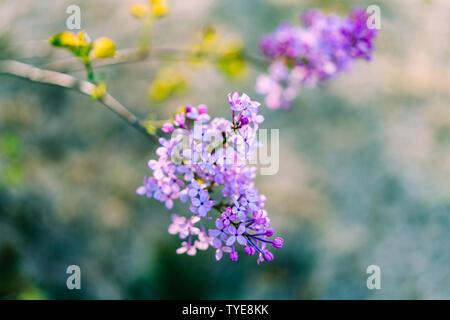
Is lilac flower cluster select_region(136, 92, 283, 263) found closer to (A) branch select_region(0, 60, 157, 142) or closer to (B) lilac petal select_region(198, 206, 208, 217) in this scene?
(B) lilac petal select_region(198, 206, 208, 217)

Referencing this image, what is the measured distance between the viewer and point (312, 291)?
8.75 ft

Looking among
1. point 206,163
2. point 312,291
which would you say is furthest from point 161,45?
point 206,163

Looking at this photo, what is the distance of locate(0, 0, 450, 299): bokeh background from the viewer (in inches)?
107

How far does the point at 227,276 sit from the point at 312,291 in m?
0.60

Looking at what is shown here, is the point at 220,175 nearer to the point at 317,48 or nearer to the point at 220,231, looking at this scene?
the point at 220,231

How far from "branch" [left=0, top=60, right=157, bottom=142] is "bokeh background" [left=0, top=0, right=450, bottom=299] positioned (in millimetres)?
439

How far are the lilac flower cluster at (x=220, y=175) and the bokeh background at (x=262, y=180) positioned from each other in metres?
1.64

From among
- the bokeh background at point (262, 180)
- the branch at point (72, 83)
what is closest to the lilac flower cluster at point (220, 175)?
the branch at point (72, 83)

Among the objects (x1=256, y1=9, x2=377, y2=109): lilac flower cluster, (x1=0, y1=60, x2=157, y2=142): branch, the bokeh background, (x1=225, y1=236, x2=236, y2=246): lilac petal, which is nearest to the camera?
(x1=225, y1=236, x2=236, y2=246): lilac petal

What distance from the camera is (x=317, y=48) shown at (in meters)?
1.68

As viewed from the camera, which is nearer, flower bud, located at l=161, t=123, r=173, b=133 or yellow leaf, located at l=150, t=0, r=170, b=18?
flower bud, located at l=161, t=123, r=173, b=133

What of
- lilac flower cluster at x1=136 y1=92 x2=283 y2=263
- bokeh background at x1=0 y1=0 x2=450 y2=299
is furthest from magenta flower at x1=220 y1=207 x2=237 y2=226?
bokeh background at x1=0 y1=0 x2=450 y2=299

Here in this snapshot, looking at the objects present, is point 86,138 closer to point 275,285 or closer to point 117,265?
point 117,265

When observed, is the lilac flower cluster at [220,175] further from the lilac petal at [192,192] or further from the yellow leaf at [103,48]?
the yellow leaf at [103,48]
